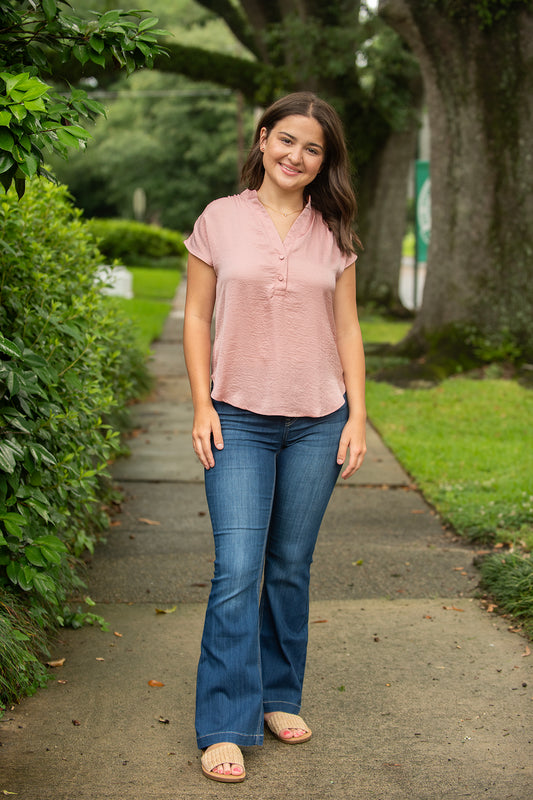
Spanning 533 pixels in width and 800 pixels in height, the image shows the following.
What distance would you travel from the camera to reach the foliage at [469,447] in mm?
5656

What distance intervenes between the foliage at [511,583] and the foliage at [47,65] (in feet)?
9.03

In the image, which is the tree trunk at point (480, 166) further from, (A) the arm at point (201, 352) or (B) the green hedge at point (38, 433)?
(A) the arm at point (201, 352)

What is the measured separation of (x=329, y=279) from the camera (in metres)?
3.07

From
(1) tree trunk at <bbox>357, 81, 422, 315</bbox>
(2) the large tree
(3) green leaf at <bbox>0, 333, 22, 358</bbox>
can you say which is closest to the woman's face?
(3) green leaf at <bbox>0, 333, 22, 358</bbox>

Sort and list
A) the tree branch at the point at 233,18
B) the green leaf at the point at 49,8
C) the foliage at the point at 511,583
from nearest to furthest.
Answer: the green leaf at the point at 49,8
the foliage at the point at 511,583
the tree branch at the point at 233,18

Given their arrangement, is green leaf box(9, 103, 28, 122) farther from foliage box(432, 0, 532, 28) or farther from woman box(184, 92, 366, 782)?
foliage box(432, 0, 532, 28)

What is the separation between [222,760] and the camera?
3.02 metres

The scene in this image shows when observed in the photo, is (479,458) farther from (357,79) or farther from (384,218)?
(384,218)

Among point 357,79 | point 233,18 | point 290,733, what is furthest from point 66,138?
point 233,18

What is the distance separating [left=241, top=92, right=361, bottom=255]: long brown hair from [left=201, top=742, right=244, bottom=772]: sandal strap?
5.33 feet

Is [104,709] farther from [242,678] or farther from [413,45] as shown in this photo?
[413,45]

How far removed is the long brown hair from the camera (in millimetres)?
3137

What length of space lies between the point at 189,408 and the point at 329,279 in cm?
642

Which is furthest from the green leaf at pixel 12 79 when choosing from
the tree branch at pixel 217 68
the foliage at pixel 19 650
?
the tree branch at pixel 217 68
